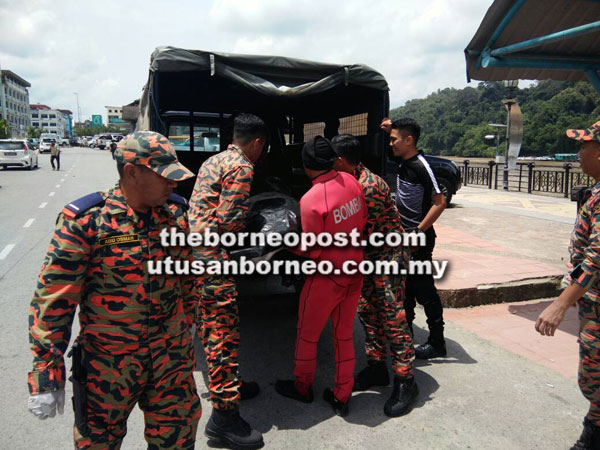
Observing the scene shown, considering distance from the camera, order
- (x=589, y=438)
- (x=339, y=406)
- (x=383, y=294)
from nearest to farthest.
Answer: (x=589, y=438), (x=339, y=406), (x=383, y=294)

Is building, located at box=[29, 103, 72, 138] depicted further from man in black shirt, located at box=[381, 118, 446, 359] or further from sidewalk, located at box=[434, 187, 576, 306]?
man in black shirt, located at box=[381, 118, 446, 359]

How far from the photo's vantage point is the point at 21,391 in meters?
3.27

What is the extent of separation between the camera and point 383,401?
3260 mm

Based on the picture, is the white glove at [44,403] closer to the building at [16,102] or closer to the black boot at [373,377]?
the black boot at [373,377]

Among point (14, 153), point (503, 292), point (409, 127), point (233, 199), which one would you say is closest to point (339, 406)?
point (233, 199)

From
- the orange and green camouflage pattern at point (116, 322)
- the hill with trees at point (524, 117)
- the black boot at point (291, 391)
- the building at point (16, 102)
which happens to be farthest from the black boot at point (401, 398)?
the building at point (16, 102)

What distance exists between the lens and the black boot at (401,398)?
3.04 metres

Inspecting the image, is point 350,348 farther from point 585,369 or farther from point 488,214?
point 488,214

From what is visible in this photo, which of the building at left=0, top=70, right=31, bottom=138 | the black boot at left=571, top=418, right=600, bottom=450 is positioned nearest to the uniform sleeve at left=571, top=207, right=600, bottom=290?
the black boot at left=571, top=418, right=600, bottom=450

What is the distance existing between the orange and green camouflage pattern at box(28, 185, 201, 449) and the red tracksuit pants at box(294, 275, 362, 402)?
1.07 m

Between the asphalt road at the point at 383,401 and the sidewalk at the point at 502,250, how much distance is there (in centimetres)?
76

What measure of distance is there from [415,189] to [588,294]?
1.51 meters

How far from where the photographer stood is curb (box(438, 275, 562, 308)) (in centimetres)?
520

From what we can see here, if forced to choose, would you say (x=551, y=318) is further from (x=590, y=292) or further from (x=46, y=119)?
(x=46, y=119)
